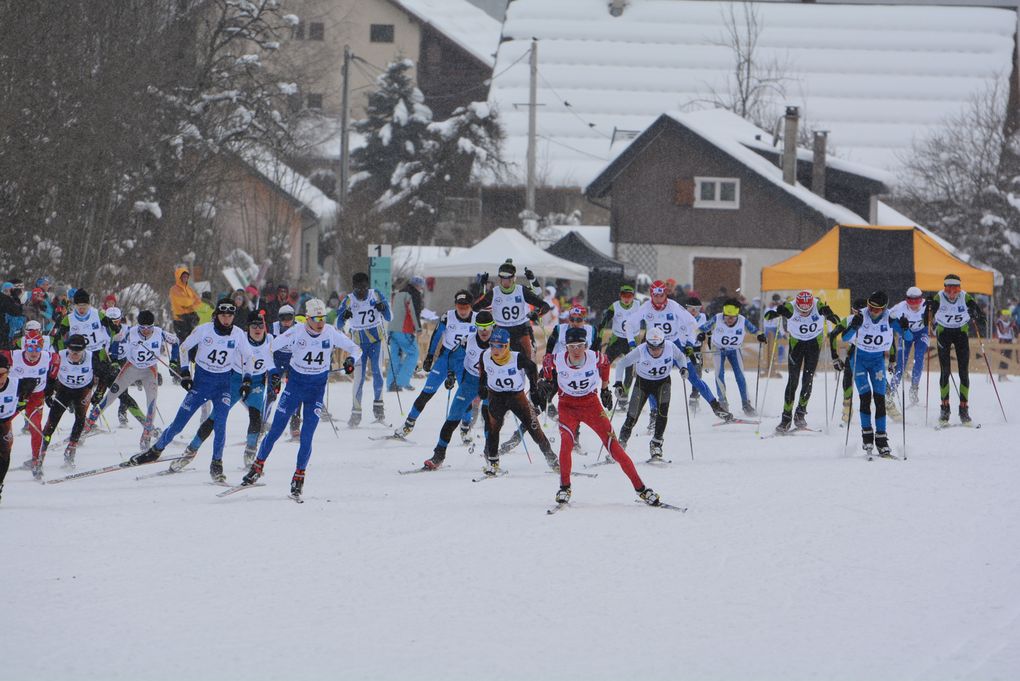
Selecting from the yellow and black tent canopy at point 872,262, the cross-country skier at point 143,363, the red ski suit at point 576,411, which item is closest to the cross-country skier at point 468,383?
the red ski suit at point 576,411

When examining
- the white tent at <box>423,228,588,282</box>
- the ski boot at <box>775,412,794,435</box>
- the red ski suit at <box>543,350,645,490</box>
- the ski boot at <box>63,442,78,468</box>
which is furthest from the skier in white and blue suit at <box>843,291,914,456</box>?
the white tent at <box>423,228,588,282</box>

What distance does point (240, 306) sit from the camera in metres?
21.7

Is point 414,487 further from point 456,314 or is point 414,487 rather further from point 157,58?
point 157,58

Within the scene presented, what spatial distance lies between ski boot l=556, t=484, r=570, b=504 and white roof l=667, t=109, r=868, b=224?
3061cm

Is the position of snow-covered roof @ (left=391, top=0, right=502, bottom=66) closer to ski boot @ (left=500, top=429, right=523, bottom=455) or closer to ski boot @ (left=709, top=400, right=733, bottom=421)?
ski boot @ (left=709, top=400, right=733, bottom=421)

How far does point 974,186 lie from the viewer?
49.2 m

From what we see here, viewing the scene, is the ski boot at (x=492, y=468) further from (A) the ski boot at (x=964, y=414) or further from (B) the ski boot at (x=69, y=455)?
(A) the ski boot at (x=964, y=414)

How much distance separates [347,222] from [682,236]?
11.5 metres

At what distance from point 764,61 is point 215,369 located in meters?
50.9

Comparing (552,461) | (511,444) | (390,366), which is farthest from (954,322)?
(390,366)

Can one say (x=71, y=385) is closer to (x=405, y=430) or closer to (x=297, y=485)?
(x=297, y=485)

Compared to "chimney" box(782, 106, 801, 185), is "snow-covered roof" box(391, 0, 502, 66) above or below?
above

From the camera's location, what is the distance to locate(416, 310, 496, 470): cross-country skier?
14.5 m

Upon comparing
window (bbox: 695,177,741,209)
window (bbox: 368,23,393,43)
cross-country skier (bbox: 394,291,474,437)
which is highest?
window (bbox: 368,23,393,43)
